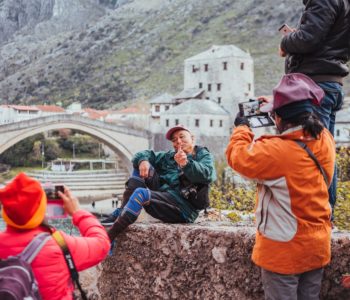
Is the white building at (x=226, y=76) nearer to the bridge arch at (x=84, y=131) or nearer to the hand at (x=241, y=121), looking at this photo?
the bridge arch at (x=84, y=131)

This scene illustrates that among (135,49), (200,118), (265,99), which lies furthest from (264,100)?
(135,49)

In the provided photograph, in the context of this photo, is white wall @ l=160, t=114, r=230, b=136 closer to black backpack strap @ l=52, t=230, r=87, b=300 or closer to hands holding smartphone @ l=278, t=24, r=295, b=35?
hands holding smartphone @ l=278, t=24, r=295, b=35

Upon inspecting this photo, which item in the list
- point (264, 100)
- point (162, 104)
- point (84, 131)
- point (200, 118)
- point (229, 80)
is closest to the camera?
point (264, 100)

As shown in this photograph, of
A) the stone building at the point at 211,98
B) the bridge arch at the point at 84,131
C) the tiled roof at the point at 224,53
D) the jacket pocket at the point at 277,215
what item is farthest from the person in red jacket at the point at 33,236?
the tiled roof at the point at 224,53

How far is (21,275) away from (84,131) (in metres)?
29.9

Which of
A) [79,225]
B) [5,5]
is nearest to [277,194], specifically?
[79,225]

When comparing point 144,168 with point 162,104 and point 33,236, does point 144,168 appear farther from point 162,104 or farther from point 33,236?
point 162,104

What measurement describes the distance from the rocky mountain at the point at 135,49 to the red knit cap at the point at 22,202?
54.5 meters

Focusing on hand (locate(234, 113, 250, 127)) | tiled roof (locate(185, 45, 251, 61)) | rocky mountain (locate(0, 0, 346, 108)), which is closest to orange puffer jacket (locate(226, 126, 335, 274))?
hand (locate(234, 113, 250, 127))

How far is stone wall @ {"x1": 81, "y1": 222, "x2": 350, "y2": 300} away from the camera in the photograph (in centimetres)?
276

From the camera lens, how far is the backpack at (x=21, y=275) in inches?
66.7

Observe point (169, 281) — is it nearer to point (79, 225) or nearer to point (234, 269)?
point (234, 269)

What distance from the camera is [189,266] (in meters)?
2.94

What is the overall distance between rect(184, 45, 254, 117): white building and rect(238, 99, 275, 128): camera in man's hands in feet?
121
